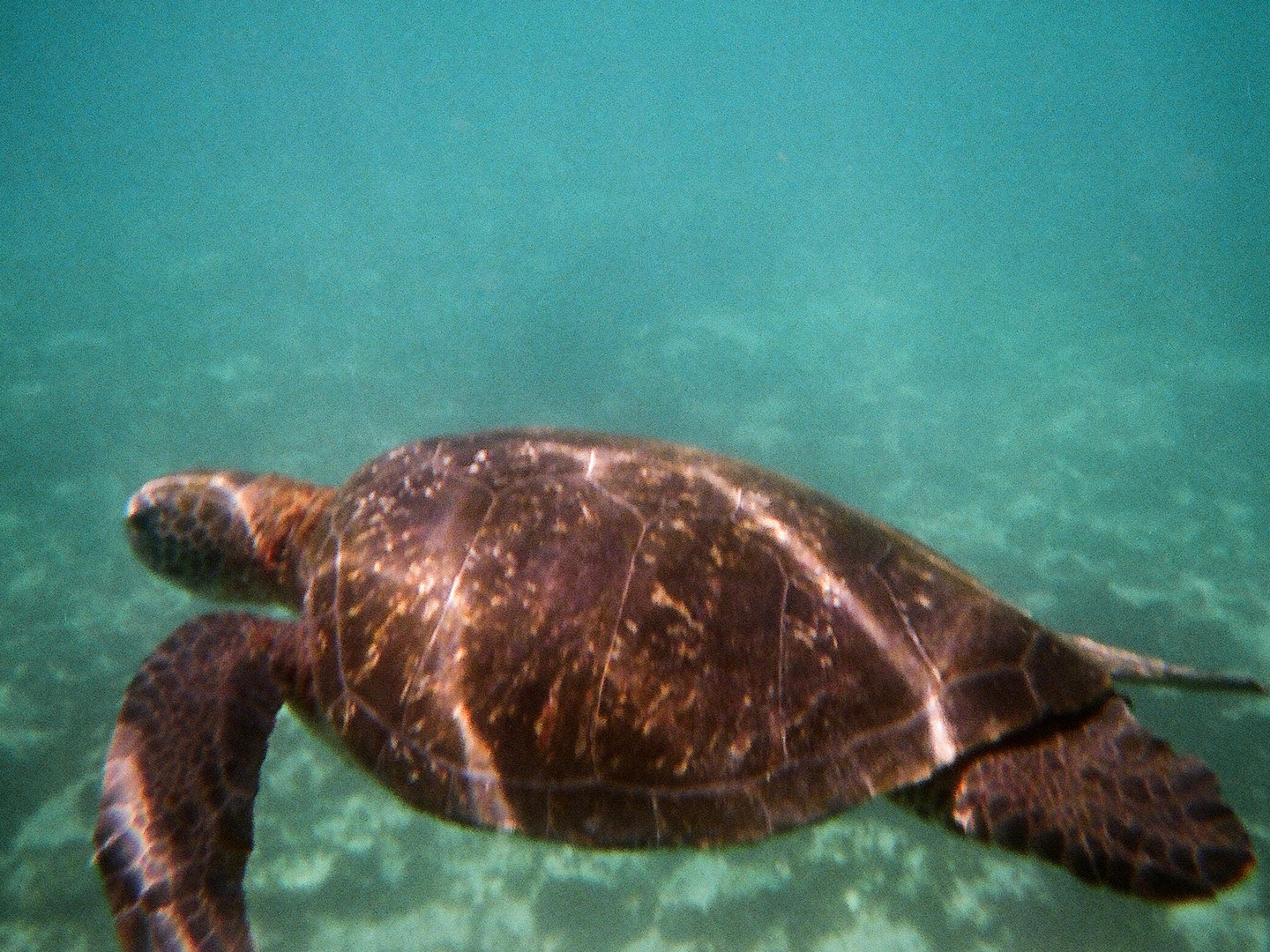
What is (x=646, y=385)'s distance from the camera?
80.5ft

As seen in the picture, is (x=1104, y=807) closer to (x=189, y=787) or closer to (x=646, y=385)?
(x=189, y=787)

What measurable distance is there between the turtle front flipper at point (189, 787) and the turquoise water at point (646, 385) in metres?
7.57

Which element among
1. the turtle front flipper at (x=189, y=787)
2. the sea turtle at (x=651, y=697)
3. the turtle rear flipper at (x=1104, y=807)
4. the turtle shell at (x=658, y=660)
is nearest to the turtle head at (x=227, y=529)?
the turtle front flipper at (x=189, y=787)

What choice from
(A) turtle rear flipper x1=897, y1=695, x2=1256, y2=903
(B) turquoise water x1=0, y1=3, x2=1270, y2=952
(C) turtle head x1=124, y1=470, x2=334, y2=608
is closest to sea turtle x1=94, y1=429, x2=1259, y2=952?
(A) turtle rear flipper x1=897, y1=695, x2=1256, y2=903

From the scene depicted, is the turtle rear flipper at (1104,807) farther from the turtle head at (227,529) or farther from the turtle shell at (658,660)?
the turtle head at (227,529)

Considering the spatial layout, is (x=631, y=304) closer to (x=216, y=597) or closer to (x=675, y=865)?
(x=675, y=865)

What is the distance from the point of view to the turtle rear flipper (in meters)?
2.17

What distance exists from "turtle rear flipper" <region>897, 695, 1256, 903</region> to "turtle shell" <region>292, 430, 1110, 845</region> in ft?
0.49

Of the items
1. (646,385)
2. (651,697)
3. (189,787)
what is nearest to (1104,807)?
(651,697)

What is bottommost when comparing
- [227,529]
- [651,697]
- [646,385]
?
[646,385]

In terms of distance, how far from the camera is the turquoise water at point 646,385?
950 cm

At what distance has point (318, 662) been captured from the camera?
3.17m

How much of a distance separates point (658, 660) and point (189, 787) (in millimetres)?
2293

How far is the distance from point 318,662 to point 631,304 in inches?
1206
